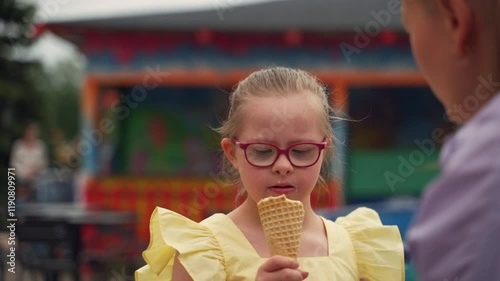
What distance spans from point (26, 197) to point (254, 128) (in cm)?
1160

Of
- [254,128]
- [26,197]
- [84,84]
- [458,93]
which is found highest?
[84,84]

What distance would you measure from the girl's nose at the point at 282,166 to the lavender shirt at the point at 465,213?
1288mm

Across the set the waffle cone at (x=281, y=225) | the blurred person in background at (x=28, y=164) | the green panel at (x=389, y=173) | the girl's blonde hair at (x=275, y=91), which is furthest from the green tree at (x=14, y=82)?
the waffle cone at (x=281, y=225)

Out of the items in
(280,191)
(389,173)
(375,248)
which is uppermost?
(389,173)

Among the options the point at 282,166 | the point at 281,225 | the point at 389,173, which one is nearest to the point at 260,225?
the point at 282,166

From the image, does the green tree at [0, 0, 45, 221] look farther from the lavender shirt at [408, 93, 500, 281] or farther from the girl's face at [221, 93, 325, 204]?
the lavender shirt at [408, 93, 500, 281]

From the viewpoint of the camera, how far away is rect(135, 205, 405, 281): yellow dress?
6.97 feet

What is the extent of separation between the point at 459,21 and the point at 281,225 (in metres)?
1.10

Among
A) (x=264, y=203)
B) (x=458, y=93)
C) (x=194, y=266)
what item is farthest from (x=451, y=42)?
(x=194, y=266)

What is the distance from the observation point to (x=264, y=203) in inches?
77.2

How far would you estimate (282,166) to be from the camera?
2.14 meters

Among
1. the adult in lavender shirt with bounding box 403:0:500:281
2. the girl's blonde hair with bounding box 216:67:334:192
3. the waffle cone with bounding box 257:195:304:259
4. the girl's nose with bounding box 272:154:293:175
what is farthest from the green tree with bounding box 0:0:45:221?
the adult in lavender shirt with bounding box 403:0:500:281

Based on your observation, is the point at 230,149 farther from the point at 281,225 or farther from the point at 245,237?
the point at 281,225

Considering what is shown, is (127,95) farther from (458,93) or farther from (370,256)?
(458,93)
